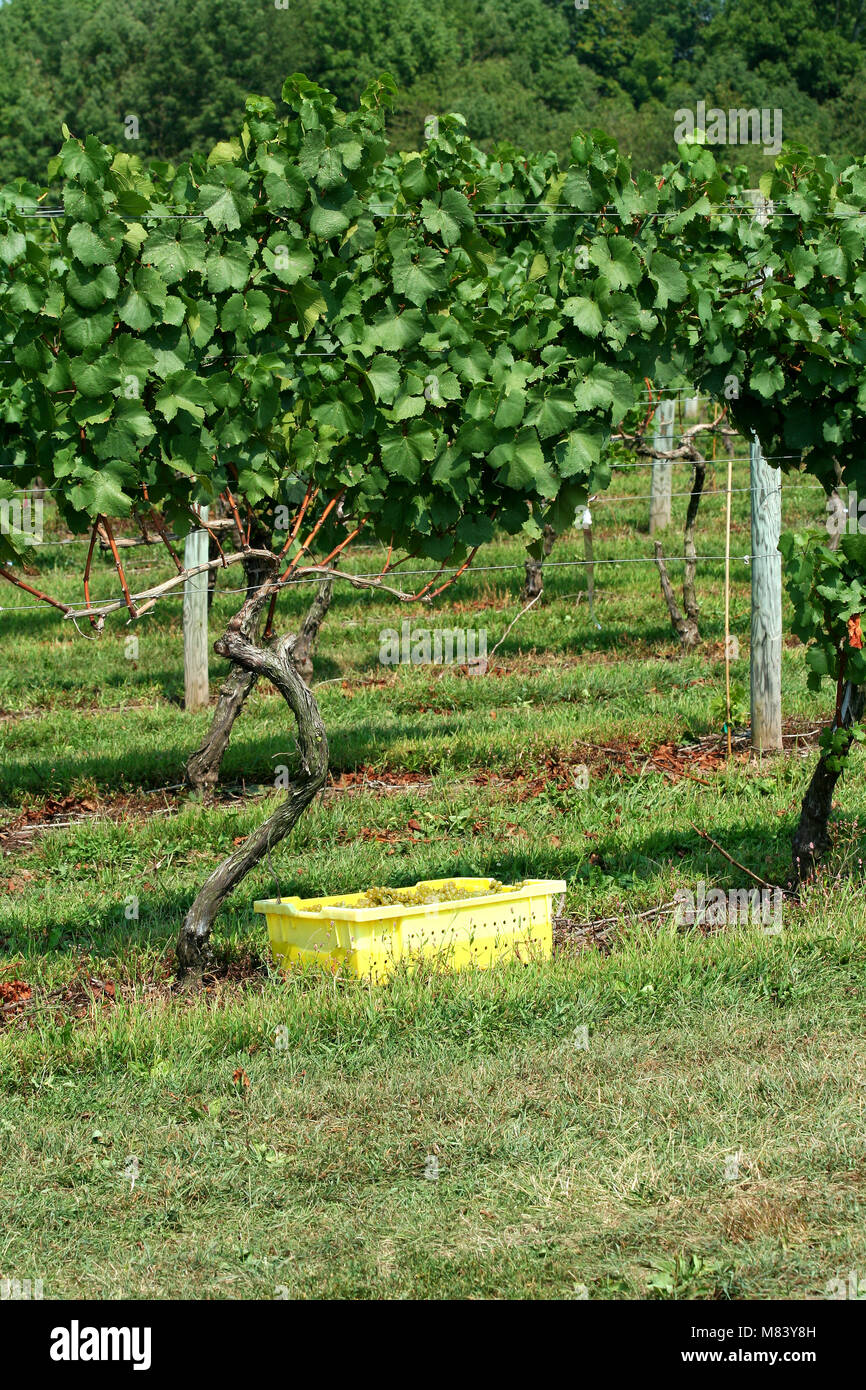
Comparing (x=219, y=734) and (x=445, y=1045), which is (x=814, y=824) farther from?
(x=219, y=734)

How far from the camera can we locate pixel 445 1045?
15.7 feet

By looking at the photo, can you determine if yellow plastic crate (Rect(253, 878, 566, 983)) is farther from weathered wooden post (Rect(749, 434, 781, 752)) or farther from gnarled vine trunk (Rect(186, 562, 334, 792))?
weathered wooden post (Rect(749, 434, 781, 752))

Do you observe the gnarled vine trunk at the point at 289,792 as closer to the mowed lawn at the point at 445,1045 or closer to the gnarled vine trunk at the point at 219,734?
the mowed lawn at the point at 445,1045

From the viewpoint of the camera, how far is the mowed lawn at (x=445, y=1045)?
3664mm

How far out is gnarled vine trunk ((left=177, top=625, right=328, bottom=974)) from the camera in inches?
214

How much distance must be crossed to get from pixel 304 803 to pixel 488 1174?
1.99m

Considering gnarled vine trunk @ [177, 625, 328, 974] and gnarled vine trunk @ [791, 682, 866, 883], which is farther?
gnarled vine trunk @ [791, 682, 866, 883]

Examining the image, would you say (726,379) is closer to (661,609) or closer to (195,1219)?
(195,1219)

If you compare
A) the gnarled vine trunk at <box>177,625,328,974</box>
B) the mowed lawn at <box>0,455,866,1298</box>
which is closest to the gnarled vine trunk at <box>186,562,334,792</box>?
the mowed lawn at <box>0,455,866,1298</box>

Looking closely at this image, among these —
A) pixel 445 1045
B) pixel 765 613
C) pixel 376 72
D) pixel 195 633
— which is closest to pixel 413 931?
pixel 445 1045

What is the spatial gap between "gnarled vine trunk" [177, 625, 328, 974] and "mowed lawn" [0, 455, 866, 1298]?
0.21m

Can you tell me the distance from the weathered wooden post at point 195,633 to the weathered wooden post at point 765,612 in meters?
4.01

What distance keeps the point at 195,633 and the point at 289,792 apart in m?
5.00

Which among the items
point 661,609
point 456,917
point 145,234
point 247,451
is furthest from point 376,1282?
point 661,609
